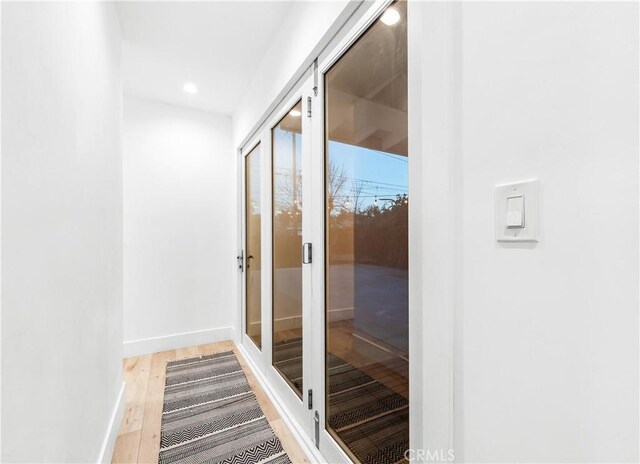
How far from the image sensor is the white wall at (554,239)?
525 mm

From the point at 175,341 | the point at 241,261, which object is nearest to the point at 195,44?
the point at 241,261

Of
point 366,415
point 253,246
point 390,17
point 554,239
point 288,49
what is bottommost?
point 366,415

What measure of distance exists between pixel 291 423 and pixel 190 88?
3.02m

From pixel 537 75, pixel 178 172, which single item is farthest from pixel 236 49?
pixel 537 75

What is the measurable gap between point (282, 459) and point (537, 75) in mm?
1991

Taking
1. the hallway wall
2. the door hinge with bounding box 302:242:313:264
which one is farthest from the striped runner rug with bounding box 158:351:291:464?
the hallway wall

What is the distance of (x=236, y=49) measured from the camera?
7.50 ft

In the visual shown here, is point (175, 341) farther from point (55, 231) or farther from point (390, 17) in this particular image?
point (390, 17)

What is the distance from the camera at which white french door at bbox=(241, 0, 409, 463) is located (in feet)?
3.69

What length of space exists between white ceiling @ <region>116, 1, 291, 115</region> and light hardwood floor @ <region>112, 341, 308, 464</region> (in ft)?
8.76

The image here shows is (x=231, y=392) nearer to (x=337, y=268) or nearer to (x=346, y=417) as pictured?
(x=346, y=417)

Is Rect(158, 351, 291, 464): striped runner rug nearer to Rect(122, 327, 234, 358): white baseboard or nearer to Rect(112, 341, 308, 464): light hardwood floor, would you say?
Rect(112, 341, 308, 464): light hardwood floor

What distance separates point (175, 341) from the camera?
3.24m

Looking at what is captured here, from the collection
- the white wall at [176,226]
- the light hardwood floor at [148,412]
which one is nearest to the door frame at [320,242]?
the light hardwood floor at [148,412]
